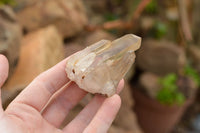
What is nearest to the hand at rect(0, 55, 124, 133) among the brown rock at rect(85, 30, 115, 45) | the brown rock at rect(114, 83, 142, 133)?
the brown rock at rect(114, 83, 142, 133)

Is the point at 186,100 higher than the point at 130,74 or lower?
lower

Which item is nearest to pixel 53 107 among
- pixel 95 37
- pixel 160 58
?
pixel 95 37

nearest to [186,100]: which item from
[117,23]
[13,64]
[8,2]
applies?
[117,23]

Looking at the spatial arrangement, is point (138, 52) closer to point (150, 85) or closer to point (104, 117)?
point (150, 85)

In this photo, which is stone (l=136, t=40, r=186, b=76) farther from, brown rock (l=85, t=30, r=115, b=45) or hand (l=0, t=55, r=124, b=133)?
hand (l=0, t=55, r=124, b=133)

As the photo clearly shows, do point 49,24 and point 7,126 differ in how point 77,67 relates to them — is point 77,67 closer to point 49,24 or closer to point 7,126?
point 7,126

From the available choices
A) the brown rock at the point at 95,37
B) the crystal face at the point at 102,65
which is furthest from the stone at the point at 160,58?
the crystal face at the point at 102,65
